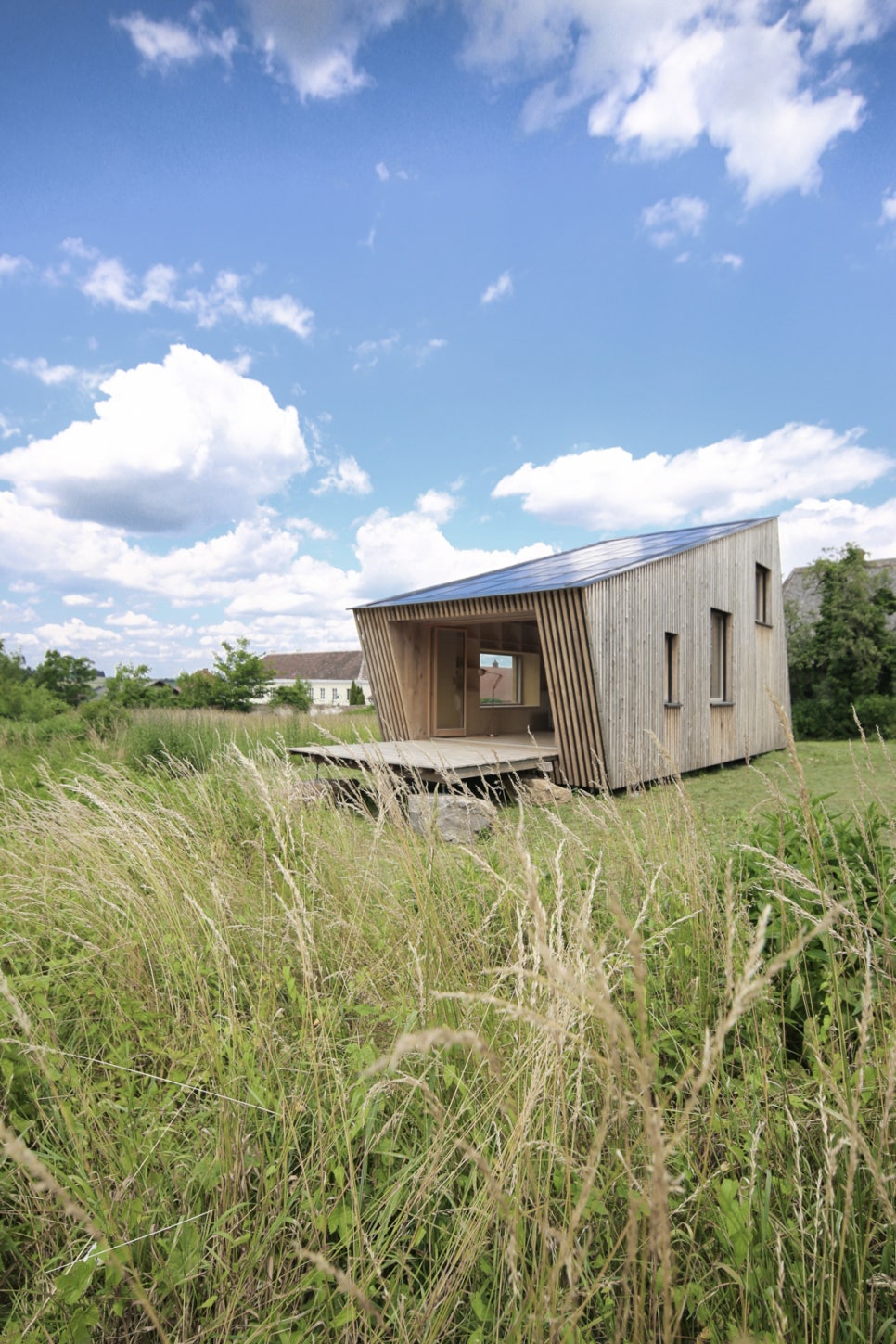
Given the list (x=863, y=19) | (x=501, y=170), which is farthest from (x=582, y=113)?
(x=863, y=19)

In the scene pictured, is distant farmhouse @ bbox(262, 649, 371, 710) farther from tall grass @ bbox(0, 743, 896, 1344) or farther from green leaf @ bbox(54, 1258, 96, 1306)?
green leaf @ bbox(54, 1258, 96, 1306)

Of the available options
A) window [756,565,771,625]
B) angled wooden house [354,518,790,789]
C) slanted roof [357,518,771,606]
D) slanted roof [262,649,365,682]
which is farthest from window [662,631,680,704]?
slanted roof [262,649,365,682]

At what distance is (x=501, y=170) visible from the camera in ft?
28.2

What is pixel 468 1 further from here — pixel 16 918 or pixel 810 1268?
pixel 810 1268

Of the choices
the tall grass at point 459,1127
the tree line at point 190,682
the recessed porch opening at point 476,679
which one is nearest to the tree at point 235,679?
the tree line at point 190,682

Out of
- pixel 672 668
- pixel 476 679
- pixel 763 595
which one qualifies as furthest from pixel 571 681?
pixel 763 595

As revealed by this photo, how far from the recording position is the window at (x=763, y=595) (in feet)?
48.8

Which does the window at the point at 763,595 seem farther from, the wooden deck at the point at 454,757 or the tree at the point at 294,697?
the tree at the point at 294,697

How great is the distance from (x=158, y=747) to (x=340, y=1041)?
8214mm

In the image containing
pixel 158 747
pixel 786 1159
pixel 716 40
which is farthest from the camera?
pixel 158 747

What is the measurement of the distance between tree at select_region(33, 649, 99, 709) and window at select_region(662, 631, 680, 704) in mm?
25409

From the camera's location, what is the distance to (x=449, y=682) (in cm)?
1316

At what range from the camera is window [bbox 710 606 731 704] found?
42.7ft

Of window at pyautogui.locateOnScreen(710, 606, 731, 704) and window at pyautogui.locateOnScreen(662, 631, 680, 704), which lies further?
window at pyautogui.locateOnScreen(710, 606, 731, 704)
